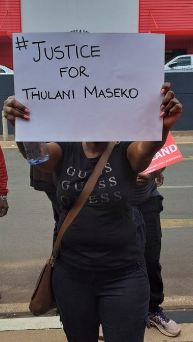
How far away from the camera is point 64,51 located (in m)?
1.81

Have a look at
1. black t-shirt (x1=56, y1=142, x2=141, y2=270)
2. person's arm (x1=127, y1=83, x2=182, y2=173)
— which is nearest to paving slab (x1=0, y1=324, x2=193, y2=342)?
black t-shirt (x1=56, y1=142, x2=141, y2=270)

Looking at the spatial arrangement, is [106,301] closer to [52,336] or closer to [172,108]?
[172,108]

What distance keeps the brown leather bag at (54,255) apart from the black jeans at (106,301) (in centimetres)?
8

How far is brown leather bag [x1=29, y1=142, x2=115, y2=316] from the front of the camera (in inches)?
75.9

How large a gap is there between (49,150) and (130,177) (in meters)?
0.37

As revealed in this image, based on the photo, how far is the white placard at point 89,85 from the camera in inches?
70.3

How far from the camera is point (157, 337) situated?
3158mm

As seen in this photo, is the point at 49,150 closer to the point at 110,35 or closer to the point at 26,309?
the point at 110,35

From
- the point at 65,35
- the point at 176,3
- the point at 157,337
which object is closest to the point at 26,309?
the point at 157,337

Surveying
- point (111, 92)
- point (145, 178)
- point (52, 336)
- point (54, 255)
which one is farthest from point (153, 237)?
point (111, 92)

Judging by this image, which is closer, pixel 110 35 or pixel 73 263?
pixel 110 35

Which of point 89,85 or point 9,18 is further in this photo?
point 9,18

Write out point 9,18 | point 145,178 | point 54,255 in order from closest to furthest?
point 54,255 < point 145,178 < point 9,18

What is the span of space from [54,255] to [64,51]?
0.92 meters
